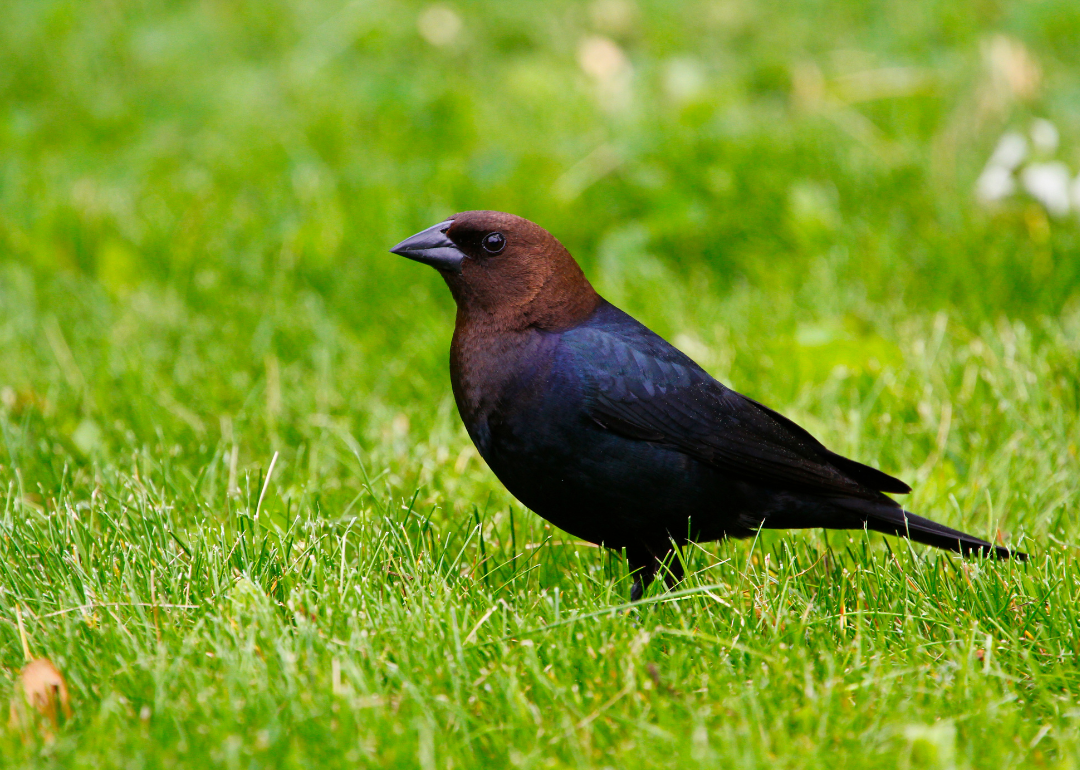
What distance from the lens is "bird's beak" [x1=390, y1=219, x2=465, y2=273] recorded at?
2824mm

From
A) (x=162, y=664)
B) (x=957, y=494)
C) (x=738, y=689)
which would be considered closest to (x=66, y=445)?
(x=162, y=664)

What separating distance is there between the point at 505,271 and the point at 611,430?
510 mm

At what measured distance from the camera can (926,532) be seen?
8.61 ft

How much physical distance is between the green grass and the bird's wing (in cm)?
22

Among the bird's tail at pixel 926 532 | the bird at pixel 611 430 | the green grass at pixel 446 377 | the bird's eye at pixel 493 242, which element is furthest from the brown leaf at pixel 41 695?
the bird's tail at pixel 926 532

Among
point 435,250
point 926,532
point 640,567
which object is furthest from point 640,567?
point 435,250

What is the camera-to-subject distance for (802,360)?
3.73 m

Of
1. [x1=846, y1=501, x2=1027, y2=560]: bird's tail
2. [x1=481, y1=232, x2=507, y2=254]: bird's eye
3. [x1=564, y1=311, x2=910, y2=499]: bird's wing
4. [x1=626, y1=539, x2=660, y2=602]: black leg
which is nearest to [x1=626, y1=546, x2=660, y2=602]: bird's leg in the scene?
[x1=626, y1=539, x2=660, y2=602]: black leg

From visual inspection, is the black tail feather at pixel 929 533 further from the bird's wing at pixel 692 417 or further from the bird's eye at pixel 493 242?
the bird's eye at pixel 493 242

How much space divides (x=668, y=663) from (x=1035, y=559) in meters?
1.05

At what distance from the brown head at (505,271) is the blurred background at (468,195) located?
1.98ft

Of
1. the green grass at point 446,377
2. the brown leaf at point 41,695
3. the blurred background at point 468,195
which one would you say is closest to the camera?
the brown leaf at point 41,695

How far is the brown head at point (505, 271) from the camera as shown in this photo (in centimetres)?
272

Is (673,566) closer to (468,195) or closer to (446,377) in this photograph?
(446,377)
